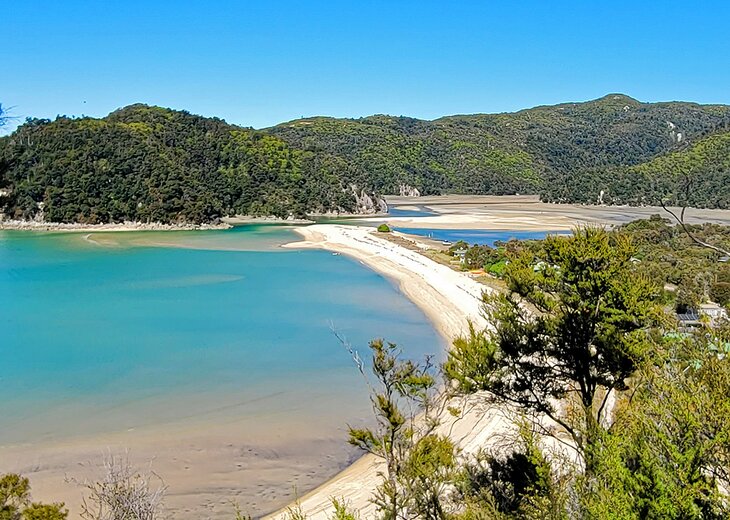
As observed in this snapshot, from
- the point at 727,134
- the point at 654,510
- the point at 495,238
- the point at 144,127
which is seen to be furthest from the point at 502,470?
the point at 727,134

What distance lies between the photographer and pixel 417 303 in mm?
31859

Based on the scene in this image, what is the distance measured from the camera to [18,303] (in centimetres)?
3219

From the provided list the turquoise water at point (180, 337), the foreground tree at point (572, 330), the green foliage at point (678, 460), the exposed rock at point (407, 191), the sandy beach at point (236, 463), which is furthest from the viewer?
the exposed rock at point (407, 191)

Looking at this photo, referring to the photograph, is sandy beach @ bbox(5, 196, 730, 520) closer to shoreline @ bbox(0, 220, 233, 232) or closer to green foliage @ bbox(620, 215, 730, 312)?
green foliage @ bbox(620, 215, 730, 312)

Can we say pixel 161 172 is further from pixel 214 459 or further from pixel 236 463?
pixel 236 463

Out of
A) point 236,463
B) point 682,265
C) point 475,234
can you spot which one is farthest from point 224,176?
point 236,463

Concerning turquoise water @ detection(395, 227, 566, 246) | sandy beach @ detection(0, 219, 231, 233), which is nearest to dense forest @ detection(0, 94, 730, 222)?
sandy beach @ detection(0, 219, 231, 233)

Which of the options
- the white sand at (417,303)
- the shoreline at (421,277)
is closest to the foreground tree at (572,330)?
the white sand at (417,303)

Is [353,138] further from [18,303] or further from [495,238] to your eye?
[18,303]

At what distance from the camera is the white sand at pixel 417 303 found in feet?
38.1

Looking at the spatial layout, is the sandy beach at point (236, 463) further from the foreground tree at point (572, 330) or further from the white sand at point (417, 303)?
the foreground tree at point (572, 330)

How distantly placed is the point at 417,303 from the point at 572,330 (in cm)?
2187

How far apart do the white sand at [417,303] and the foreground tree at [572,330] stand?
114 centimetres

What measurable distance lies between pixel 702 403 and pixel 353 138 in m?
168
